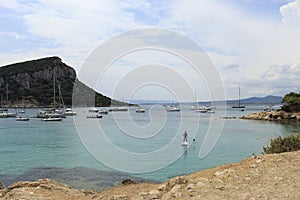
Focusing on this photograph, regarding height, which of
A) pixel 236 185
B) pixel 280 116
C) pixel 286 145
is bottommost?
pixel 280 116

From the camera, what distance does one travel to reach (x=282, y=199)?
768cm

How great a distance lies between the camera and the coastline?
8.16 metres

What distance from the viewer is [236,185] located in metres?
8.73

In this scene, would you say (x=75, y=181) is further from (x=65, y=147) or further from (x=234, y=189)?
(x=65, y=147)

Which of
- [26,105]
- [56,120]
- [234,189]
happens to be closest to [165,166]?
[234,189]

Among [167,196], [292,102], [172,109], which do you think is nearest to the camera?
[167,196]

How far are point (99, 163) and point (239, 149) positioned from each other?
15.5 meters

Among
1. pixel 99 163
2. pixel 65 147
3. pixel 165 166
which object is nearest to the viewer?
pixel 165 166

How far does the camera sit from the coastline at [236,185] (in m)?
8.16

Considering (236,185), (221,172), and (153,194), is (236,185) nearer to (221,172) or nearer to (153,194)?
(221,172)

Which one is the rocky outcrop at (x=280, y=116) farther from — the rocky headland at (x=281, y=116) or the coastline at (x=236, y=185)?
the coastline at (x=236, y=185)

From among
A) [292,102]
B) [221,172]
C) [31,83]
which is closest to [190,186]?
[221,172]

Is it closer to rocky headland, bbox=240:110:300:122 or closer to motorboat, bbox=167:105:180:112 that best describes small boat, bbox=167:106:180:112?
motorboat, bbox=167:105:180:112

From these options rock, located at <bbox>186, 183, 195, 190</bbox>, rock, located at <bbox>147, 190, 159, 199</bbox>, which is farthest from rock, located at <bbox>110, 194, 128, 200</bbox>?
rock, located at <bbox>186, 183, 195, 190</bbox>
